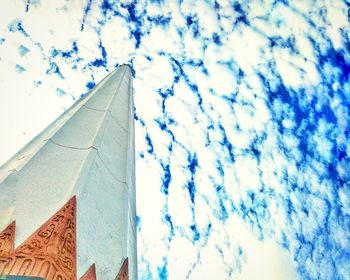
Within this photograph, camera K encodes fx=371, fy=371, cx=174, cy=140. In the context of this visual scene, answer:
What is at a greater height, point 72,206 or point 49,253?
point 72,206

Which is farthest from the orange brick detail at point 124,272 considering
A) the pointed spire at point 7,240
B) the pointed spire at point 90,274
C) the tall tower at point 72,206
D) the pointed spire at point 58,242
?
the pointed spire at point 7,240

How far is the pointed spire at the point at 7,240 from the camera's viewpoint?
11.8ft

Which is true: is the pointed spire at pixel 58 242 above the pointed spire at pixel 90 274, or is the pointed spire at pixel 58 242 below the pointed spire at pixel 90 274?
above

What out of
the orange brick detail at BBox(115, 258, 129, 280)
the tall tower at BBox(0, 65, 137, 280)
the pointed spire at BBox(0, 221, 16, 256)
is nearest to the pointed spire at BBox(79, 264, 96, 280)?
the tall tower at BBox(0, 65, 137, 280)

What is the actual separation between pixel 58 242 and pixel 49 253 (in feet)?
0.59

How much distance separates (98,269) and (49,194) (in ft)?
3.60

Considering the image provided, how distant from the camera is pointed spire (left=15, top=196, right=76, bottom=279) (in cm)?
367

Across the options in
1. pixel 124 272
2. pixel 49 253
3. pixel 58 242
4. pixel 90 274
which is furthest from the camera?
pixel 124 272

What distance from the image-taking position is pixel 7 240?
12.2 feet

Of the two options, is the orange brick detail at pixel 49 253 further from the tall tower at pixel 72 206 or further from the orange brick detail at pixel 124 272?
the orange brick detail at pixel 124 272

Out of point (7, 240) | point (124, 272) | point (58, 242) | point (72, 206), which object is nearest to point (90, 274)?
point (58, 242)

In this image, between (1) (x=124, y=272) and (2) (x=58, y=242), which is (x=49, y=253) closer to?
(2) (x=58, y=242)

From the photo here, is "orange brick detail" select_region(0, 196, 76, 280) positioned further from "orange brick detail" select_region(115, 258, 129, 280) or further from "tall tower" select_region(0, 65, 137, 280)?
"orange brick detail" select_region(115, 258, 129, 280)

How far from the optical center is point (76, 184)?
4.66m
